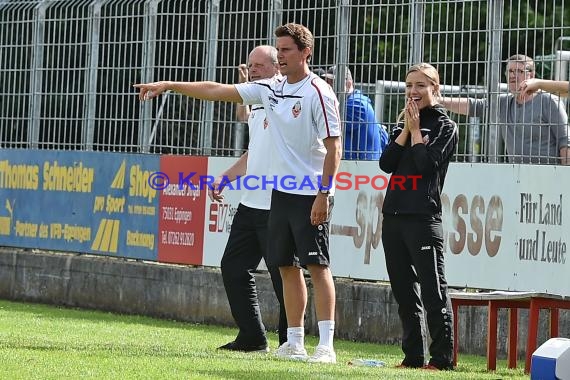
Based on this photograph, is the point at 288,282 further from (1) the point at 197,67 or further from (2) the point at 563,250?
(1) the point at 197,67

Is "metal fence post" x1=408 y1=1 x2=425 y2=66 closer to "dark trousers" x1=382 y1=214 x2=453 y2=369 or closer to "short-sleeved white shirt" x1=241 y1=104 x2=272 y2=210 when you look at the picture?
"short-sleeved white shirt" x1=241 y1=104 x2=272 y2=210

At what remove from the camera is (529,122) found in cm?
1221

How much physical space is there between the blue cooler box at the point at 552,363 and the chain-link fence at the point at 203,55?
4.17 metres

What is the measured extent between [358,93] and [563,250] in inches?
109

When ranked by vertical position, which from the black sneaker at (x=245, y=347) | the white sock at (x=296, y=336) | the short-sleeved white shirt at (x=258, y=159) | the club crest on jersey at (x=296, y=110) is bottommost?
the black sneaker at (x=245, y=347)

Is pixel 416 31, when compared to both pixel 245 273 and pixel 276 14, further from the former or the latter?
pixel 245 273

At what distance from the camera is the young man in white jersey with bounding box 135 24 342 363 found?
1038 cm

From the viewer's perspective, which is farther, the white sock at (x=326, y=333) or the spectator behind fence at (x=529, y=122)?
the spectator behind fence at (x=529, y=122)

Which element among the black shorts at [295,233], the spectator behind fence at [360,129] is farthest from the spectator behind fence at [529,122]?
the black shorts at [295,233]

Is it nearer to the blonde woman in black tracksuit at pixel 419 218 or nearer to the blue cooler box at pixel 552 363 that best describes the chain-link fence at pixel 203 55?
the blonde woman in black tracksuit at pixel 419 218

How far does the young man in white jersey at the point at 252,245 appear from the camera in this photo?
11.3m

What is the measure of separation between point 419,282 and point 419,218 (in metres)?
0.43

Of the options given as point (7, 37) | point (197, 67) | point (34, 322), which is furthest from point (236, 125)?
point (7, 37)

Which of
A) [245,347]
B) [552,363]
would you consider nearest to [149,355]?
[245,347]
